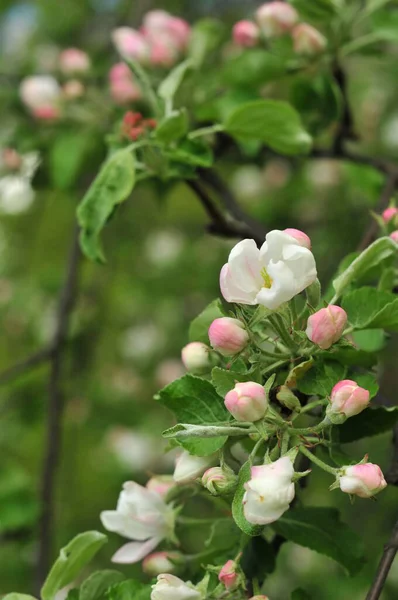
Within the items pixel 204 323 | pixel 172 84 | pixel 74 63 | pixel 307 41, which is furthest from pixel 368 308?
pixel 74 63

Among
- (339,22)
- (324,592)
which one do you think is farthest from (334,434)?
(324,592)

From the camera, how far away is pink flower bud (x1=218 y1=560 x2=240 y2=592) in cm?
70

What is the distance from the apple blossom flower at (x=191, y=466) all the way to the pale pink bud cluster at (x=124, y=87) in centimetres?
71

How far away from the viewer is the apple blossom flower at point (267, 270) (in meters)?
0.67

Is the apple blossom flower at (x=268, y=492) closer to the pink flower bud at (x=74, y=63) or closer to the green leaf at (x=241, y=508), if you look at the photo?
the green leaf at (x=241, y=508)

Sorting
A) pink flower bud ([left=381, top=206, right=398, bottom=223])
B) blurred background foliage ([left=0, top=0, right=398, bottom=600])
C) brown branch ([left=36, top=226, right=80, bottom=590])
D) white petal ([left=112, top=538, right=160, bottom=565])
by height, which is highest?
pink flower bud ([left=381, top=206, right=398, bottom=223])

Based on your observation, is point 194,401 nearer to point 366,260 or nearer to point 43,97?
point 366,260

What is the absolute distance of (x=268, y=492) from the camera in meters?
0.61

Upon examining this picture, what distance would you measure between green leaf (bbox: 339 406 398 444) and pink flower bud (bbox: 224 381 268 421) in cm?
14

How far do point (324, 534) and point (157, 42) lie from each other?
801 millimetres

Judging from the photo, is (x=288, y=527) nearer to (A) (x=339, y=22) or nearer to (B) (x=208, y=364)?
(B) (x=208, y=364)

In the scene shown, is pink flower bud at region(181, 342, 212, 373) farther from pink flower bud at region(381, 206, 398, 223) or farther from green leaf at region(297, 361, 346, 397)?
pink flower bud at region(381, 206, 398, 223)

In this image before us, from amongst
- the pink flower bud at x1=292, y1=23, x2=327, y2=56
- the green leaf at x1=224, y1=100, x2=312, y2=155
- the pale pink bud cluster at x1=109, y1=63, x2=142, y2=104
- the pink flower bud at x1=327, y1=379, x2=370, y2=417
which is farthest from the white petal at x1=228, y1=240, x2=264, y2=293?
the pale pink bud cluster at x1=109, y1=63, x2=142, y2=104

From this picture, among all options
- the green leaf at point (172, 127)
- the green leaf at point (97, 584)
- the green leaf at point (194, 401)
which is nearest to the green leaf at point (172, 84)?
the green leaf at point (172, 127)
